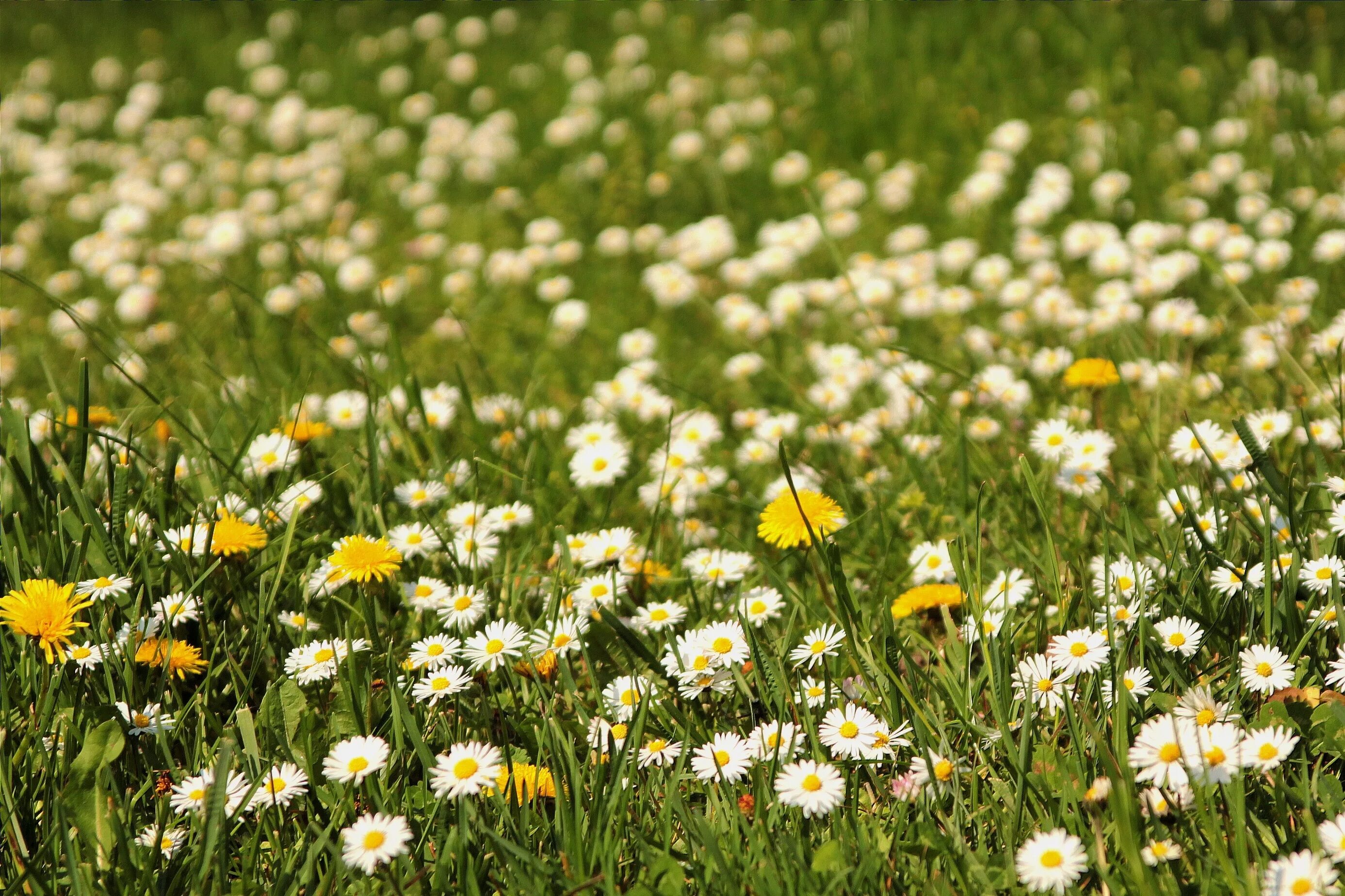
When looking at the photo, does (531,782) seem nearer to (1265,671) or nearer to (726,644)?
(726,644)

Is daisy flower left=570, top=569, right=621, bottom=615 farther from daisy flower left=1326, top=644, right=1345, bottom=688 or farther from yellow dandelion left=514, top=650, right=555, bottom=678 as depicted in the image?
daisy flower left=1326, top=644, right=1345, bottom=688

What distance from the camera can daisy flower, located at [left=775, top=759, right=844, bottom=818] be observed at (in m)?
1.63

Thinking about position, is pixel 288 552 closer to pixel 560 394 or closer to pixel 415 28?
pixel 560 394

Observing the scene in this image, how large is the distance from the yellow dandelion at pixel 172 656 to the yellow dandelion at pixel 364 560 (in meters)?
0.26

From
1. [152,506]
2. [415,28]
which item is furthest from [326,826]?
[415,28]

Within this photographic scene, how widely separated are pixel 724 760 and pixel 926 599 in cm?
52

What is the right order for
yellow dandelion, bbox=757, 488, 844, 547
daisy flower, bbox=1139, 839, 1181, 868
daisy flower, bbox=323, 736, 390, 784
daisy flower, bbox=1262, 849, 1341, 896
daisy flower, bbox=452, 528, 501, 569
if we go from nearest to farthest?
daisy flower, bbox=1262, 849, 1341, 896 < daisy flower, bbox=1139, 839, 1181, 868 < daisy flower, bbox=323, 736, 390, 784 < yellow dandelion, bbox=757, 488, 844, 547 < daisy flower, bbox=452, 528, 501, 569

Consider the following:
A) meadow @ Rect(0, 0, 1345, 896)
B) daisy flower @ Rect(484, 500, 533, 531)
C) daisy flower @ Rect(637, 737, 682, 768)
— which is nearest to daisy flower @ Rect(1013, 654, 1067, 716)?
meadow @ Rect(0, 0, 1345, 896)

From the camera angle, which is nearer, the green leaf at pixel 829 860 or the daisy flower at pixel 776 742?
the green leaf at pixel 829 860

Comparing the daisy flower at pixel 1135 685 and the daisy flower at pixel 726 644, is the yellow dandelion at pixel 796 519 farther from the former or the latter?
the daisy flower at pixel 1135 685

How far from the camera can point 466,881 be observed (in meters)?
1.59


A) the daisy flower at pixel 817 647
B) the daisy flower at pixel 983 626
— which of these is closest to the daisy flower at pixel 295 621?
the daisy flower at pixel 817 647

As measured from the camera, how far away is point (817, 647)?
6.43 feet

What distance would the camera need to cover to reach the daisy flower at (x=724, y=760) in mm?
1757
